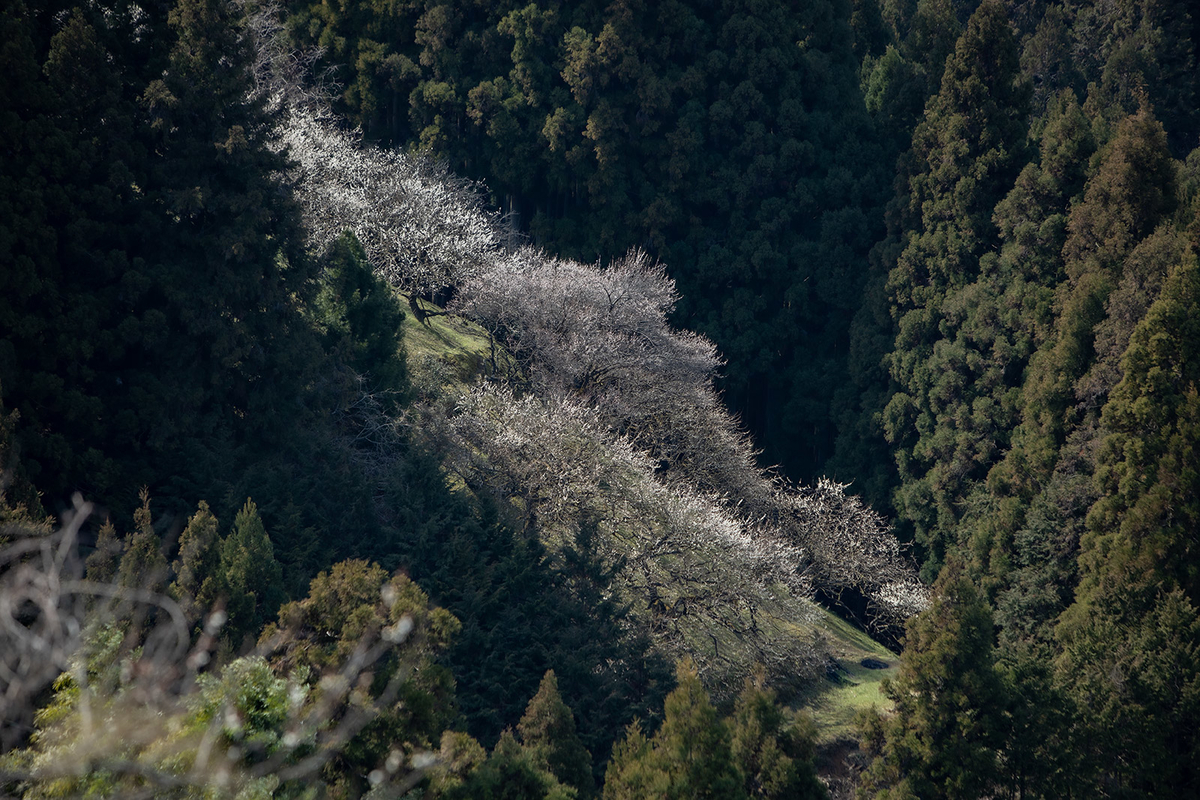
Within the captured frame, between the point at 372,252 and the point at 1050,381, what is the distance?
16320 mm

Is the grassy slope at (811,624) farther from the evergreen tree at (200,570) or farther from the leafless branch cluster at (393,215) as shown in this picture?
the evergreen tree at (200,570)

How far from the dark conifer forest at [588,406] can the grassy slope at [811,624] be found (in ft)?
0.51

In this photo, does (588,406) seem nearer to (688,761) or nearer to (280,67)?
(688,761)

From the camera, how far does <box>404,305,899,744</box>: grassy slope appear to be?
20531mm

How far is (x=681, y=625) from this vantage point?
20625 mm

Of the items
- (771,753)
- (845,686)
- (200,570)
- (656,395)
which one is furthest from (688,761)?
(656,395)

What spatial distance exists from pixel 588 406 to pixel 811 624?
6.89 m

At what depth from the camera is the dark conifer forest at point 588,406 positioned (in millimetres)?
12031

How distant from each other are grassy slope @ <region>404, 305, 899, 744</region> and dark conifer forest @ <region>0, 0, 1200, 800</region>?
0.16 metres

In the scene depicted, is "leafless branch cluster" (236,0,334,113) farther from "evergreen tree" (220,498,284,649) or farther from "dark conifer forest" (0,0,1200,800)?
"evergreen tree" (220,498,284,649)

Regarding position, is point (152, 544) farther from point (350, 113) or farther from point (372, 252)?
point (350, 113)

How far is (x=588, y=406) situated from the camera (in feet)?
82.2

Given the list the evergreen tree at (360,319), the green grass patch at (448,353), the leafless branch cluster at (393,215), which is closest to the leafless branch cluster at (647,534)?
the evergreen tree at (360,319)

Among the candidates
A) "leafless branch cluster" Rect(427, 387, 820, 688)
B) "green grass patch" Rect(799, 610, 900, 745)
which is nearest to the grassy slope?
"green grass patch" Rect(799, 610, 900, 745)
